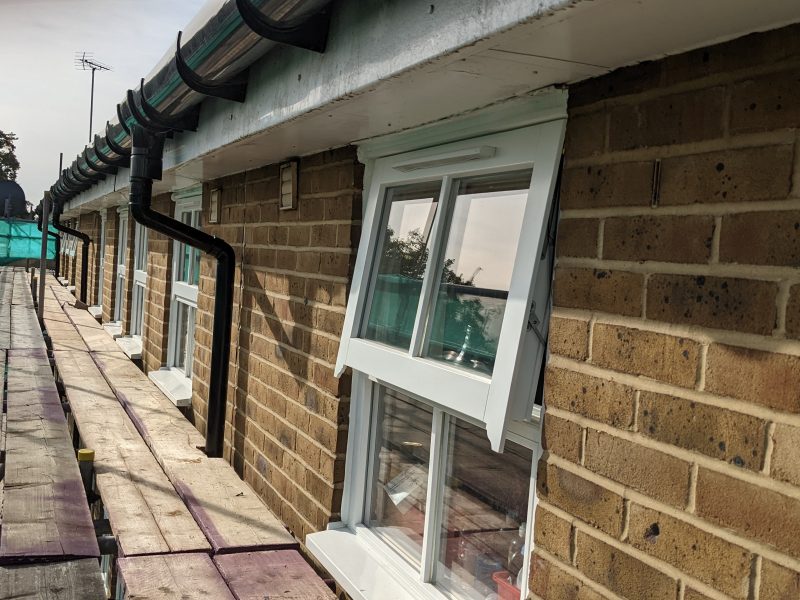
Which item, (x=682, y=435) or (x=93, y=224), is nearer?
(x=682, y=435)

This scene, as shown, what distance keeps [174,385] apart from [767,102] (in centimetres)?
503

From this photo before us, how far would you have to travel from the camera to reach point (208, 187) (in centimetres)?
485

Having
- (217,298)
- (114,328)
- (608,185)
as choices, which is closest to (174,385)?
(217,298)

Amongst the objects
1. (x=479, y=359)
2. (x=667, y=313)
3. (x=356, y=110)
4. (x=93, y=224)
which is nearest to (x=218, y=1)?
(x=356, y=110)

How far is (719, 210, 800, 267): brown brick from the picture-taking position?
1228 mm

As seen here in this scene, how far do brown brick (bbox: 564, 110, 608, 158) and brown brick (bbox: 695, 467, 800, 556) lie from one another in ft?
2.32

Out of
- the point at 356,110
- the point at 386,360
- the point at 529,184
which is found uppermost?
the point at 356,110

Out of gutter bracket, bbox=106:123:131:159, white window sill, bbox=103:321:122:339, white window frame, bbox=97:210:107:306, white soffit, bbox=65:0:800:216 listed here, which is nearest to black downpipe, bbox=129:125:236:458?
gutter bracket, bbox=106:123:131:159

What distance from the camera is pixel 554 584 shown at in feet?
5.58

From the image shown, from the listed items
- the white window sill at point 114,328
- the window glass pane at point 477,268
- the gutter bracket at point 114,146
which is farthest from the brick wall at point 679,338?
the white window sill at point 114,328

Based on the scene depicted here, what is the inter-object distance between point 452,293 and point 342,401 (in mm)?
802

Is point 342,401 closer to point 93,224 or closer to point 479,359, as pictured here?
point 479,359

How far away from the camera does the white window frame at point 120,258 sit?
9.71 m

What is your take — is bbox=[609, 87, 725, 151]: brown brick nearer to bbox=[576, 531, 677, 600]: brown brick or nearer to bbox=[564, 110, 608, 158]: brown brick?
bbox=[564, 110, 608, 158]: brown brick
